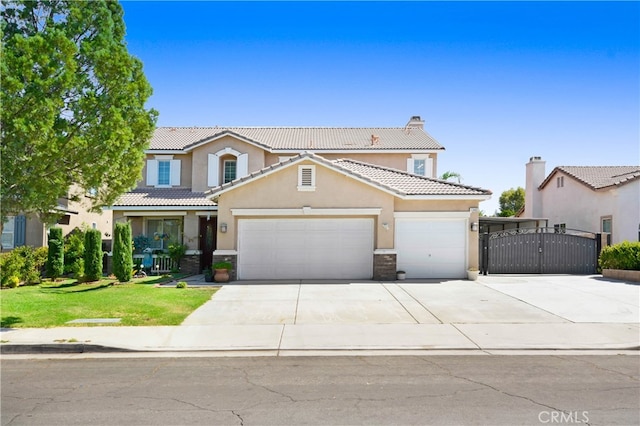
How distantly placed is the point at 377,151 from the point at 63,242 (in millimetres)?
15044

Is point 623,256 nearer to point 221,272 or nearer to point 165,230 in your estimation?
point 221,272

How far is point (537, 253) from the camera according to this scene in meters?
19.9

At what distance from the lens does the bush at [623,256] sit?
18000 mm

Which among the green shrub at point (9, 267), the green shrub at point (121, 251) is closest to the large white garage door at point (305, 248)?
the green shrub at point (121, 251)

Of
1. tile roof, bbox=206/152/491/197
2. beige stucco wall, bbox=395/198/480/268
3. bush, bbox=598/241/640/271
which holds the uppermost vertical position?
tile roof, bbox=206/152/491/197

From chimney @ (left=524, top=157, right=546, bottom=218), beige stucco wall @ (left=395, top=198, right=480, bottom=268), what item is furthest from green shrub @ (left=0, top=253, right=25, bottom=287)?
chimney @ (left=524, top=157, right=546, bottom=218)

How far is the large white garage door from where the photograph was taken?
18.2 meters

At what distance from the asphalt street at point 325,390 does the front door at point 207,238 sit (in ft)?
46.9

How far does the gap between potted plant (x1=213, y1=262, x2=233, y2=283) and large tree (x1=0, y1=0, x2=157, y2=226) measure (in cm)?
649

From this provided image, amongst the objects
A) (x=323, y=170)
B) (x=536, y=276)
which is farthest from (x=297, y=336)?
(x=536, y=276)

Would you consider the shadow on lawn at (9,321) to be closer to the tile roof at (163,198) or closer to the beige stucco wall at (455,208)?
the tile roof at (163,198)

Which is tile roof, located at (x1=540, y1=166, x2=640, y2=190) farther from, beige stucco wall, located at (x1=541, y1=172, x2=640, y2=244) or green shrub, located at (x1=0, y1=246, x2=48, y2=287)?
green shrub, located at (x1=0, y1=246, x2=48, y2=287)

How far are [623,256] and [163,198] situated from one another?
Result: 19.5 metres

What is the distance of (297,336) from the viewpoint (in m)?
9.39
